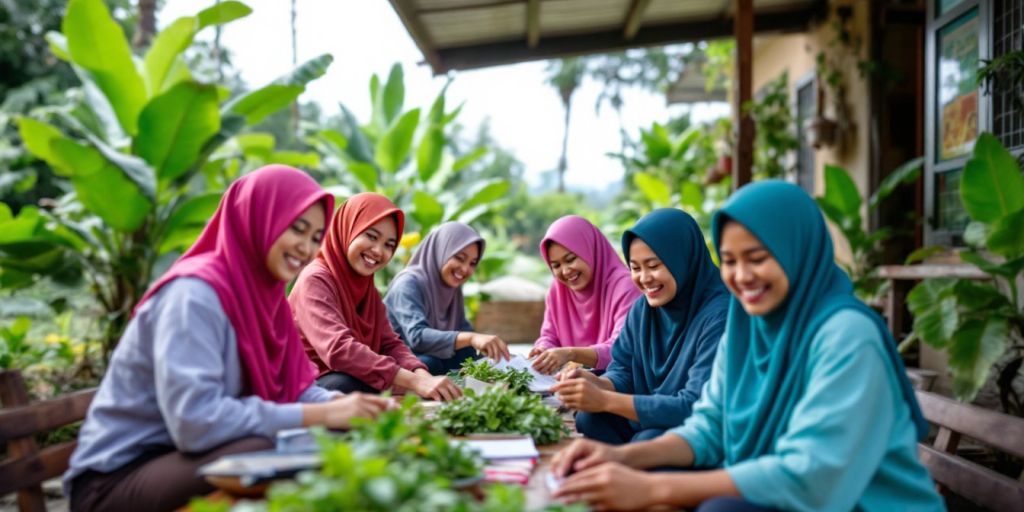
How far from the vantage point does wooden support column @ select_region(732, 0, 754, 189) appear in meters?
6.33

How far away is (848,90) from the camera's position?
739cm

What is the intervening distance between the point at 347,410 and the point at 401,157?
242 inches

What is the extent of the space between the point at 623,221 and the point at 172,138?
714 centimetres

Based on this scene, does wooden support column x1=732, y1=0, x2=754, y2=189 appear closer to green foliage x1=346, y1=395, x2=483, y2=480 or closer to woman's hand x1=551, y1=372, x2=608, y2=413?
woman's hand x1=551, y1=372, x2=608, y2=413

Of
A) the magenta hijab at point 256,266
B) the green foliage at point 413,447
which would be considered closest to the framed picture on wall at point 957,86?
the magenta hijab at point 256,266

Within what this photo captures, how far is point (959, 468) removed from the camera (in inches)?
88.1

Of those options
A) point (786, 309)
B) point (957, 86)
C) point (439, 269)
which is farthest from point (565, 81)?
point (786, 309)

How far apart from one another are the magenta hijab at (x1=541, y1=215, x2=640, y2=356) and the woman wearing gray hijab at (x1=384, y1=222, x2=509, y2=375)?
490 mm

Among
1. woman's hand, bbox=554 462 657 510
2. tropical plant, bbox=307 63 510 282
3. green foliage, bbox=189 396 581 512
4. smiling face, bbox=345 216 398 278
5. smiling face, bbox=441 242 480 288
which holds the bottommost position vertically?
woman's hand, bbox=554 462 657 510

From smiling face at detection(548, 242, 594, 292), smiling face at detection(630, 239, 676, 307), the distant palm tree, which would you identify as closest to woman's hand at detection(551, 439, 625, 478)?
smiling face at detection(630, 239, 676, 307)

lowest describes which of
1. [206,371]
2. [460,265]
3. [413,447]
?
[413,447]

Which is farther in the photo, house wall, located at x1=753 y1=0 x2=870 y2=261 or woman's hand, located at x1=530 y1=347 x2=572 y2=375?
house wall, located at x1=753 y1=0 x2=870 y2=261

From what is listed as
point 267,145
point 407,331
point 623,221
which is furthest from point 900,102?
point 267,145

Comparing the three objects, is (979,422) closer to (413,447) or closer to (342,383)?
(413,447)
